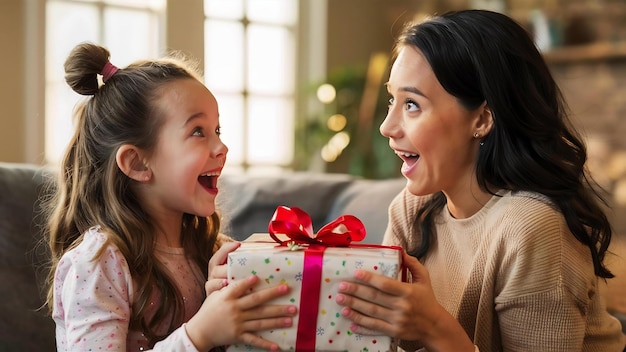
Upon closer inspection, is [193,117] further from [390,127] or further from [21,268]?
[21,268]

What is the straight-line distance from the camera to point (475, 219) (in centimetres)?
173

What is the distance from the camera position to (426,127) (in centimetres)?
165

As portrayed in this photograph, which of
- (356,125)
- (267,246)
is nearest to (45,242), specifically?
(267,246)

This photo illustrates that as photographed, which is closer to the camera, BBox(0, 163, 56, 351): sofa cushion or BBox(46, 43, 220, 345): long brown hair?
BBox(46, 43, 220, 345): long brown hair

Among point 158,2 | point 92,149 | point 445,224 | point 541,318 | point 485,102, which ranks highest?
point 158,2

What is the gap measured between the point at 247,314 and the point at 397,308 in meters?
0.24

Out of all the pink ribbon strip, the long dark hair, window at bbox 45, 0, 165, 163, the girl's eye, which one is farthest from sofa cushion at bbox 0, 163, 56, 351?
window at bbox 45, 0, 165, 163

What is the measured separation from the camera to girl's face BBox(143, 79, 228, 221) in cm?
161

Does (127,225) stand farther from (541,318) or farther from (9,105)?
(9,105)

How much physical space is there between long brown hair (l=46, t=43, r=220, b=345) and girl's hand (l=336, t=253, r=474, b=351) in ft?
1.39

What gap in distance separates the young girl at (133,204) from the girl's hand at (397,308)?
0.85ft

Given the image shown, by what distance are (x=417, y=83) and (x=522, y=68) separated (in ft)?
0.69

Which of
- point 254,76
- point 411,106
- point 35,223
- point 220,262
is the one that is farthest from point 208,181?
point 254,76

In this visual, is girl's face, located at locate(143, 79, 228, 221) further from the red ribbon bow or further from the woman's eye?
the woman's eye
